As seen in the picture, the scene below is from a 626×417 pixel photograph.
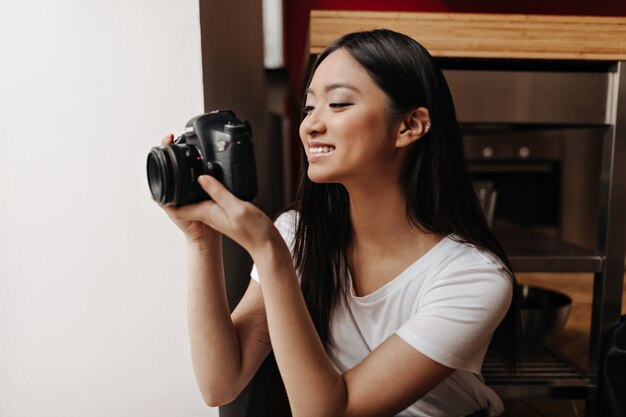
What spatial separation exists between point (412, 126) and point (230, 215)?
0.34m

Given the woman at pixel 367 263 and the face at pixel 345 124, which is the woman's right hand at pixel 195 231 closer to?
the woman at pixel 367 263

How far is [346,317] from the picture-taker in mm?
827

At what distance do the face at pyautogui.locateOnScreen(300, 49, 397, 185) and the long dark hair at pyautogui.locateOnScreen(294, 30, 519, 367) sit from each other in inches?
0.8

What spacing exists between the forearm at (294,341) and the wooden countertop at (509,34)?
487 millimetres

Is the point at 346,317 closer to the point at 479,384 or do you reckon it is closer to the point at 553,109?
the point at 479,384

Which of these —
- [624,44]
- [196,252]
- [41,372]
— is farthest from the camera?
[624,44]

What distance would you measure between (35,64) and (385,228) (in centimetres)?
59

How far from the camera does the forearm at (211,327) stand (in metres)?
0.68

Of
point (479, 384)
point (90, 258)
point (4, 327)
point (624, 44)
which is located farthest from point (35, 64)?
point (624, 44)

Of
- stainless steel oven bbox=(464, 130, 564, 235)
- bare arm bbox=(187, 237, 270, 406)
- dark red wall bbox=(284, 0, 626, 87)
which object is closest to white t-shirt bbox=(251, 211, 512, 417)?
bare arm bbox=(187, 237, 270, 406)

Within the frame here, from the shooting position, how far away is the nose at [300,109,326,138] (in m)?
0.70

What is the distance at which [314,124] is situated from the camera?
70 cm

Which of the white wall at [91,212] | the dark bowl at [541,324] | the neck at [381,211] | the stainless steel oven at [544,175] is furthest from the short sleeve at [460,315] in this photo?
the stainless steel oven at [544,175]

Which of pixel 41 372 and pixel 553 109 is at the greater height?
pixel 553 109
